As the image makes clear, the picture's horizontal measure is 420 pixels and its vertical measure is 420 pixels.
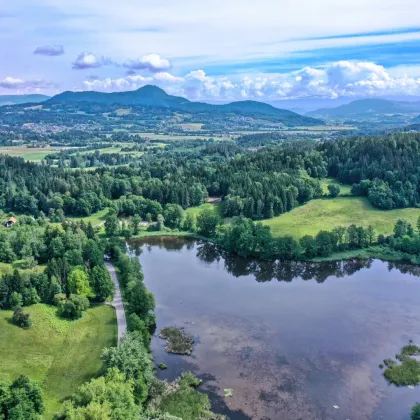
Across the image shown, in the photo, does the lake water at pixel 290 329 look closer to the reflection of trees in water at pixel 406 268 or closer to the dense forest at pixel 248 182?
the reflection of trees in water at pixel 406 268

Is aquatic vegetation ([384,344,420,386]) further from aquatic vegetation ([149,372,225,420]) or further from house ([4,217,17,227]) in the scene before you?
house ([4,217,17,227])

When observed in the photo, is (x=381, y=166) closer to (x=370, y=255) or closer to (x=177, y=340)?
(x=370, y=255)

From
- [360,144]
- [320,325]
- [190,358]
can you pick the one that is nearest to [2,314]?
[190,358]

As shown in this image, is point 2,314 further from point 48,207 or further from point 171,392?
point 48,207

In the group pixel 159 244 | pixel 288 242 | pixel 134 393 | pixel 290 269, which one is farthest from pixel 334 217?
pixel 134 393

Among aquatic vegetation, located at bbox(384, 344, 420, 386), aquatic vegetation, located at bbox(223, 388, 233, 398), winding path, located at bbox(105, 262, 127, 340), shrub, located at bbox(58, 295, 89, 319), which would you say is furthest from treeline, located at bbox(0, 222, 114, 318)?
aquatic vegetation, located at bbox(384, 344, 420, 386)

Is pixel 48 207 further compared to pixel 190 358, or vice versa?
pixel 48 207

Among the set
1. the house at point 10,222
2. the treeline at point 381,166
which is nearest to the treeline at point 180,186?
the treeline at point 381,166
